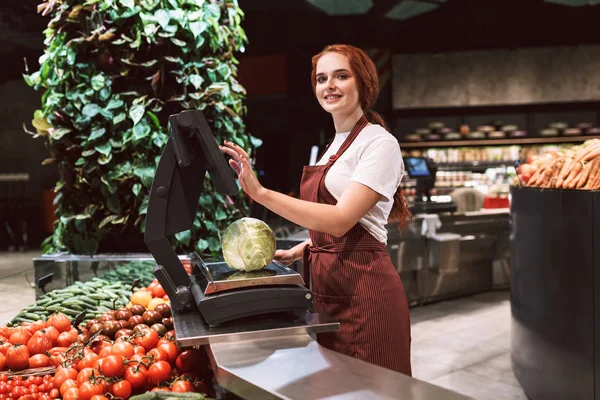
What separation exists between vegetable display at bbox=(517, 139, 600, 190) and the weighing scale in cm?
237

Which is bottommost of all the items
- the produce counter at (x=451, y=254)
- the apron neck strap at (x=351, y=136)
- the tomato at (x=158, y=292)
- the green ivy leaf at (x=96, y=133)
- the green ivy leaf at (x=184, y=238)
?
the produce counter at (x=451, y=254)

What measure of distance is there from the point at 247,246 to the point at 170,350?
49 centimetres

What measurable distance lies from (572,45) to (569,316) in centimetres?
835

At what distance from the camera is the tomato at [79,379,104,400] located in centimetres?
166

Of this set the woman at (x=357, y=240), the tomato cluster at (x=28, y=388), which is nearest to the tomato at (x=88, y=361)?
the tomato cluster at (x=28, y=388)

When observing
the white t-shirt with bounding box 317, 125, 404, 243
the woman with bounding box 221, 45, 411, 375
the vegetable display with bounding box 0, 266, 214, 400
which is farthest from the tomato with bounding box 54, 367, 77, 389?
the white t-shirt with bounding box 317, 125, 404, 243

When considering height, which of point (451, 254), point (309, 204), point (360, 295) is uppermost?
point (309, 204)

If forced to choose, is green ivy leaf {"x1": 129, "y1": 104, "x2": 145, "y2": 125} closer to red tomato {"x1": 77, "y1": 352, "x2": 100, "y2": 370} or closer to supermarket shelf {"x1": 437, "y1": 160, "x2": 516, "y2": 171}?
red tomato {"x1": 77, "y1": 352, "x2": 100, "y2": 370}

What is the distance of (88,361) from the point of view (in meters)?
1.84

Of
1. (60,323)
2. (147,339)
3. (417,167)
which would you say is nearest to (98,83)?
(60,323)

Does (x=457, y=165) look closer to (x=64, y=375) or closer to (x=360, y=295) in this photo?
(x=360, y=295)

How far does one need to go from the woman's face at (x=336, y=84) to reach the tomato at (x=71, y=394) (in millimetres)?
1216

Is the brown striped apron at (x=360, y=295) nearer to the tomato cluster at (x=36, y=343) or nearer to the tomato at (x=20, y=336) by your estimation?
the tomato cluster at (x=36, y=343)

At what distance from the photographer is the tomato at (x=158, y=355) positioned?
1.82m
